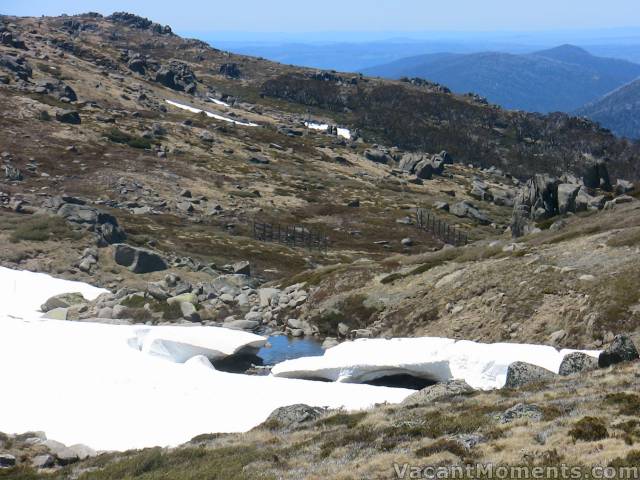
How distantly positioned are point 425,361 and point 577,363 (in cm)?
842

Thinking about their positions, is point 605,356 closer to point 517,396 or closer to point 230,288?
point 517,396

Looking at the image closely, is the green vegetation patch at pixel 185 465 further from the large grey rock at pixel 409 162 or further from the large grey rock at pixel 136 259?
the large grey rock at pixel 409 162

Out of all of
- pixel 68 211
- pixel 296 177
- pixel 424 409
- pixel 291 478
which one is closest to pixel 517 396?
pixel 424 409

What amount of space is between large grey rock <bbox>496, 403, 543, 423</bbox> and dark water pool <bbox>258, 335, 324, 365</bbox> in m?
21.0

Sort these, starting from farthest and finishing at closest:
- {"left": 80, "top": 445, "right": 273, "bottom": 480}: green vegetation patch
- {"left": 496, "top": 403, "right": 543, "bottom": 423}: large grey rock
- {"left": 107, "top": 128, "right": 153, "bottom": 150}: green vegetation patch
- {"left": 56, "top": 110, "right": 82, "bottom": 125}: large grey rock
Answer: {"left": 56, "top": 110, "right": 82, "bottom": 125}: large grey rock
{"left": 107, "top": 128, "right": 153, "bottom": 150}: green vegetation patch
{"left": 496, "top": 403, "right": 543, "bottom": 423}: large grey rock
{"left": 80, "top": 445, "right": 273, "bottom": 480}: green vegetation patch

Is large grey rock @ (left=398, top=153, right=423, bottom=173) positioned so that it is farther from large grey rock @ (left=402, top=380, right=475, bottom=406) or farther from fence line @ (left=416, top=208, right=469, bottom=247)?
large grey rock @ (left=402, top=380, right=475, bottom=406)


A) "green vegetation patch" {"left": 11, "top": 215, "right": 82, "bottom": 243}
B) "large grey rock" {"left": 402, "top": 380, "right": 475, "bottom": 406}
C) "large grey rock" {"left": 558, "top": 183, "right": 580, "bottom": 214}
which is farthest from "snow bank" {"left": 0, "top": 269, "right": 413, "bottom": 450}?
"large grey rock" {"left": 558, "top": 183, "right": 580, "bottom": 214}

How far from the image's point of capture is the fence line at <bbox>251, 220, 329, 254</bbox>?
93438 mm

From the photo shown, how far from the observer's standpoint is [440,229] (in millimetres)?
117125

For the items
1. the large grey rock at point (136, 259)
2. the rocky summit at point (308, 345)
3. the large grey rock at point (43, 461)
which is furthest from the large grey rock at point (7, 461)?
the large grey rock at point (136, 259)

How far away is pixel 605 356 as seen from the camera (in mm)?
27766

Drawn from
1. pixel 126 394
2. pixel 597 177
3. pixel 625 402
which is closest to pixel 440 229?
pixel 597 177

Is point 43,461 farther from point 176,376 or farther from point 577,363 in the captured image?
point 577,363

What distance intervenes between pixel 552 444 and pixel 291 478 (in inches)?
269
